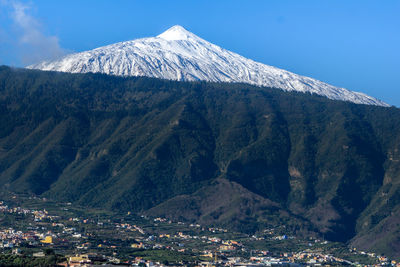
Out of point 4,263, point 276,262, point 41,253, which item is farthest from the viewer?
point 276,262

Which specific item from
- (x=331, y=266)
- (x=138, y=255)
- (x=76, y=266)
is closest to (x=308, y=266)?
(x=331, y=266)

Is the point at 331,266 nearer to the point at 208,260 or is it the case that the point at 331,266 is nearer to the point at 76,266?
the point at 208,260

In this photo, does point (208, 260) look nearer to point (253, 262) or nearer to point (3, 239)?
point (253, 262)

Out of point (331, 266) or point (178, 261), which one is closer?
point (178, 261)

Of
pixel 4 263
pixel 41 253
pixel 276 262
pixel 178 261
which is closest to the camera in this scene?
pixel 4 263

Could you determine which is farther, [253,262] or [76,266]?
[253,262]

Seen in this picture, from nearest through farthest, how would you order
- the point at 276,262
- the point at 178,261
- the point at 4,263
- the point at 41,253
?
the point at 4,263, the point at 41,253, the point at 178,261, the point at 276,262

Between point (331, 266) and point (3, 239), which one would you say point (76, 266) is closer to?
point (3, 239)

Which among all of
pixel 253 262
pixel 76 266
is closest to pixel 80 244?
pixel 253 262
